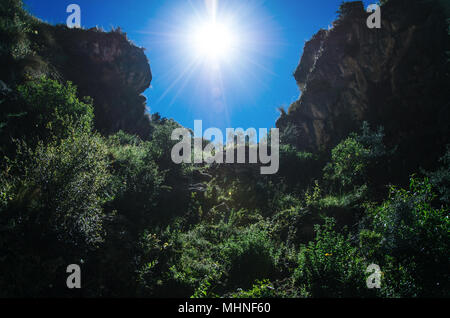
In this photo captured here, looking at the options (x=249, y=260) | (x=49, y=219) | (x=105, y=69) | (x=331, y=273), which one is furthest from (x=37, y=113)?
(x=105, y=69)

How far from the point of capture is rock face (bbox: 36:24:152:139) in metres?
21.4

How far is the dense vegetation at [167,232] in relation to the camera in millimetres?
5102

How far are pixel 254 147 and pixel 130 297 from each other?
1551cm

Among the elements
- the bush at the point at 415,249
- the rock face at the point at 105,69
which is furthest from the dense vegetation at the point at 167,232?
the rock face at the point at 105,69

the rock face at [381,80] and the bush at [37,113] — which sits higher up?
the rock face at [381,80]

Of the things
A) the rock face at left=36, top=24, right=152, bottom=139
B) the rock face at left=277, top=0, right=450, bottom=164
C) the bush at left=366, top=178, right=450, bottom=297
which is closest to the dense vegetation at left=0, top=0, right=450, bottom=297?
the bush at left=366, top=178, right=450, bottom=297

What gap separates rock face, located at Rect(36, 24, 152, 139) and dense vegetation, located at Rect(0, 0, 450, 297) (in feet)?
29.6

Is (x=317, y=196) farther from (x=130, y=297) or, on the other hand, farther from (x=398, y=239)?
(x=130, y=297)

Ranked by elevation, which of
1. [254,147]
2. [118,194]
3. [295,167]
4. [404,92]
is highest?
[404,92]

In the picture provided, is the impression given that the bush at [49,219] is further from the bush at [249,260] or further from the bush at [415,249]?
the bush at [415,249]

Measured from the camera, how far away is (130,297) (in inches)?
230

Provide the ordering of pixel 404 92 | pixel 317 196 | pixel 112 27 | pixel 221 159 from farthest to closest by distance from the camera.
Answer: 1. pixel 112 27
2. pixel 221 159
3. pixel 404 92
4. pixel 317 196

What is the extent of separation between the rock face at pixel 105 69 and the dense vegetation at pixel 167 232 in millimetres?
9009
